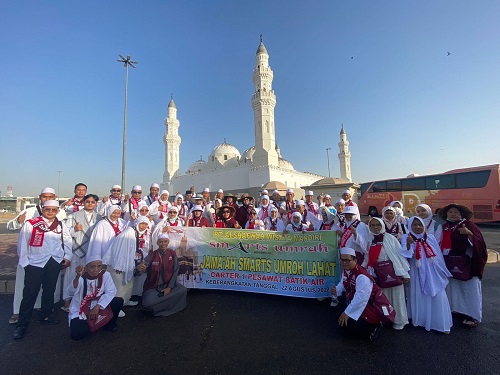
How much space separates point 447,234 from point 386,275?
1.15 meters

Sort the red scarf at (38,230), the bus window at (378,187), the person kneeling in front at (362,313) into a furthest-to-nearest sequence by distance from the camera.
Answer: the bus window at (378,187) < the red scarf at (38,230) < the person kneeling in front at (362,313)

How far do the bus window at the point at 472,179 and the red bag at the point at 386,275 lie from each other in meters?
14.4

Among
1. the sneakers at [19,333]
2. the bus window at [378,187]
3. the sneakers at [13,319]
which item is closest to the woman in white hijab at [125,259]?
the sneakers at [19,333]

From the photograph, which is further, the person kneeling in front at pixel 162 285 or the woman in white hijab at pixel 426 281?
the person kneeling in front at pixel 162 285

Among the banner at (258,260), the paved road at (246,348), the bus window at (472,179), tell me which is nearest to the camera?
the paved road at (246,348)

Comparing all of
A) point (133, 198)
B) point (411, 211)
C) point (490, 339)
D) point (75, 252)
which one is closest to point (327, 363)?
point (490, 339)

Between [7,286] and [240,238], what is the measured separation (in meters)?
4.43

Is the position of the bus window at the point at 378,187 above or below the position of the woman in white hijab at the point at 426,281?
above

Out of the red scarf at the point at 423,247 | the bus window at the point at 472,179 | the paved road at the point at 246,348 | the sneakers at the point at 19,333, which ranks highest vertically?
the bus window at the point at 472,179

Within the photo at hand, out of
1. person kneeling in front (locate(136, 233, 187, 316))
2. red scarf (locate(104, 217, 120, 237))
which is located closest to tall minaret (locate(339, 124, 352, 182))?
person kneeling in front (locate(136, 233, 187, 316))

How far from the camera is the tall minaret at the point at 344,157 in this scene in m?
51.8

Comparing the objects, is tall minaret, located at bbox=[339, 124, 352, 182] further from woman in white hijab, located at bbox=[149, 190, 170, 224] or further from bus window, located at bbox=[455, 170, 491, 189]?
woman in white hijab, located at bbox=[149, 190, 170, 224]

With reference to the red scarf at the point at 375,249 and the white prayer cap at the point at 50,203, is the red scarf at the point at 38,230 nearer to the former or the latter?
the white prayer cap at the point at 50,203

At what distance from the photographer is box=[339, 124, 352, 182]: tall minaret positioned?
51844 mm
